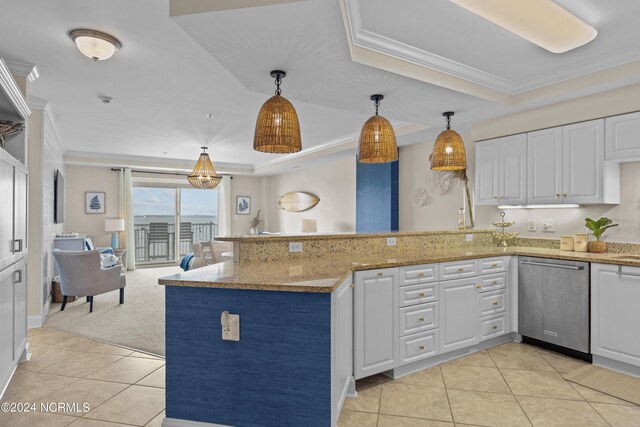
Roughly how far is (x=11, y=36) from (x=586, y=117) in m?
4.60

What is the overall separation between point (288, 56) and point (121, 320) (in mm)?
3588

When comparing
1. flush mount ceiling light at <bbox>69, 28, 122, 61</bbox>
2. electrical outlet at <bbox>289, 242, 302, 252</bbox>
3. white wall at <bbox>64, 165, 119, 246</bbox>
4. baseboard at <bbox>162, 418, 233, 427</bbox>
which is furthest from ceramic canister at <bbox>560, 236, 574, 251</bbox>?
white wall at <bbox>64, 165, 119, 246</bbox>

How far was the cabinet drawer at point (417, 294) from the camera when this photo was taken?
2.75 m

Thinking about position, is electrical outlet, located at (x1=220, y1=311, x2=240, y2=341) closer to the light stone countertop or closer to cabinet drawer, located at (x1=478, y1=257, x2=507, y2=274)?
the light stone countertop

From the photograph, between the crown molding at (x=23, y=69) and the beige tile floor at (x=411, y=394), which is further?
the crown molding at (x=23, y=69)

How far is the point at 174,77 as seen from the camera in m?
3.46

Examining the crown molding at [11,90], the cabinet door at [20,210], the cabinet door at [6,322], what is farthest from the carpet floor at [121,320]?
the crown molding at [11,90]

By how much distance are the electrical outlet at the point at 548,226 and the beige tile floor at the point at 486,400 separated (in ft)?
4.24

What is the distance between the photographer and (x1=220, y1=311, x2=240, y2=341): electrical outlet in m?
1.99

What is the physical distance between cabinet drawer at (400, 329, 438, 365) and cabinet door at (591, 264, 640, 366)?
1271 millimetres

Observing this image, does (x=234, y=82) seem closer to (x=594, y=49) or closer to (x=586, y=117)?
(x=594, y=49)

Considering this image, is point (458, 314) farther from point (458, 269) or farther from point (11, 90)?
point (11, 90)

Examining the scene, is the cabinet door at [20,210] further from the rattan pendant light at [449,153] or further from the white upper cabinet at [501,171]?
the white upper cabinet at [501,171]

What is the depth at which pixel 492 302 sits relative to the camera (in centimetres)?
333
